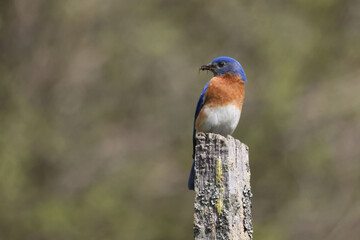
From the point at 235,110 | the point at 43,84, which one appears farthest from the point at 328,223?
the point at 43,84

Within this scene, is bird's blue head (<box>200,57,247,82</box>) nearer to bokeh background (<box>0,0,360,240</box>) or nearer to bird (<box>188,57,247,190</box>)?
bird (<box>188,57,247,190</box>)

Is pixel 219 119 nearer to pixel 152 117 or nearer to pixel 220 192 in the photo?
pixel 220 192

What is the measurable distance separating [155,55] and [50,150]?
2.33 metres

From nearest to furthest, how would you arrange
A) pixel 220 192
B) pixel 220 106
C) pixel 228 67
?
pixel 220 192
pixel 220 106
pixel 228 67

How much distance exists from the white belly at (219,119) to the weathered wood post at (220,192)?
2.39 metres

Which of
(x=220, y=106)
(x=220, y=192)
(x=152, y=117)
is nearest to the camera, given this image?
(x=220, y=192)

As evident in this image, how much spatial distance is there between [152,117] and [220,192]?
23.1 ft

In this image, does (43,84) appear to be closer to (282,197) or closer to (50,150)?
(50,150)

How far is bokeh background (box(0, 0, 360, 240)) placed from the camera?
9289mm

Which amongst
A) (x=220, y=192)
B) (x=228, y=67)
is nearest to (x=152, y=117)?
(x=228, y=67)

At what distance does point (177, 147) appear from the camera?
32.0ft

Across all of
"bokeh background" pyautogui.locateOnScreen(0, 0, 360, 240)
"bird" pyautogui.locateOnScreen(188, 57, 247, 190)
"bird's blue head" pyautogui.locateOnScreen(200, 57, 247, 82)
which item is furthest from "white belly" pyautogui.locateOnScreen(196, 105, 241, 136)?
"bokeh background" pyautogui.locateOnScreen(0, 0, 360, 240)

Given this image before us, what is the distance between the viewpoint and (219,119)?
18.2 ft

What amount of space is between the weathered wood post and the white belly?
239 centimetres
